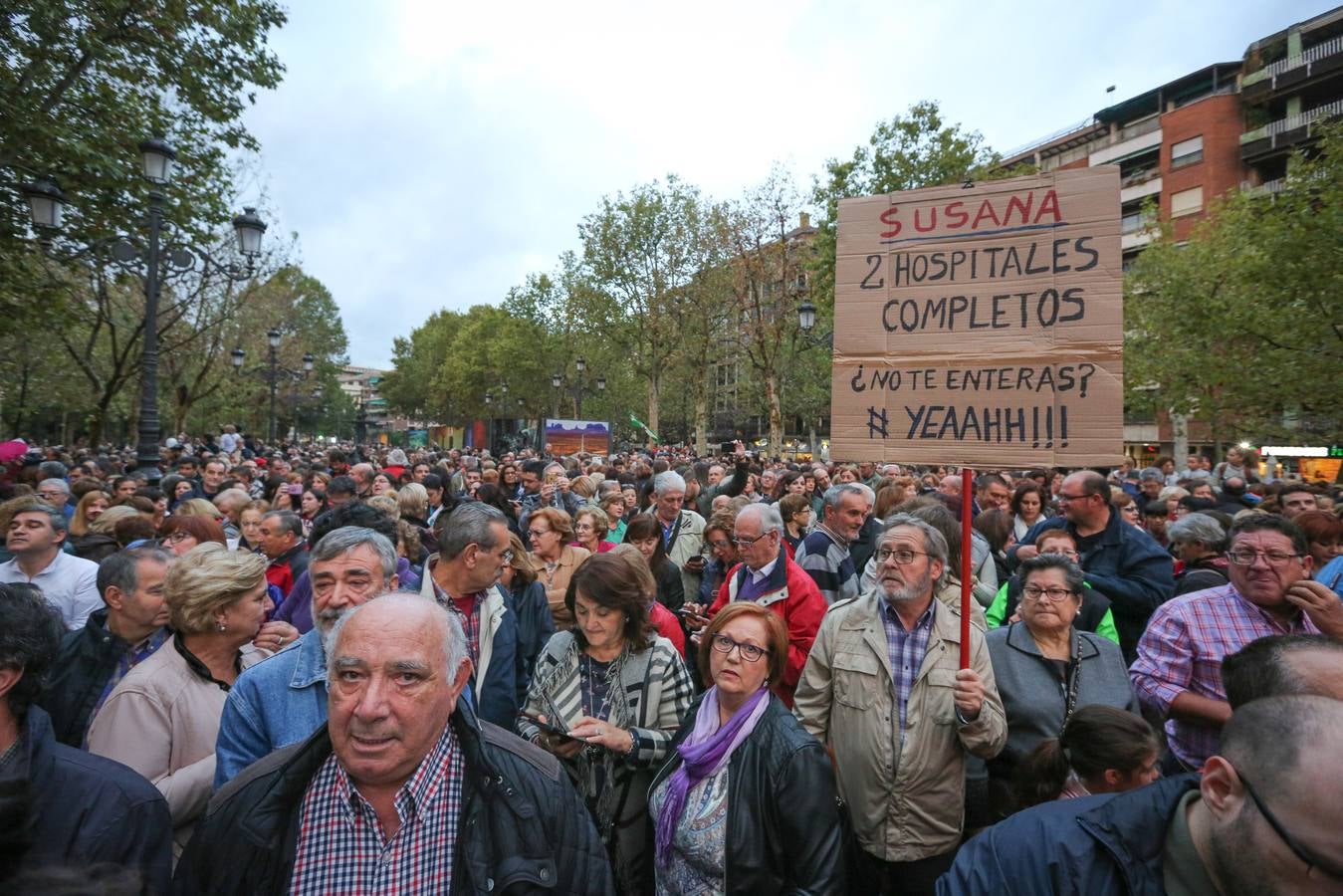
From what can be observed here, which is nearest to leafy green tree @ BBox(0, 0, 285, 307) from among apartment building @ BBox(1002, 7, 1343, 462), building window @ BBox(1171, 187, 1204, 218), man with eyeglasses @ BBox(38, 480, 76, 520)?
man with eyeglasses @ BBox(38, 480, 76, 520)

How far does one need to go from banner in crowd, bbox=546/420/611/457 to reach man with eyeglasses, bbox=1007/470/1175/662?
22072 millimetres

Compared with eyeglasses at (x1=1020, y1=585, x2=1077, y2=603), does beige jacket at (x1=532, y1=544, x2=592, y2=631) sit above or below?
below

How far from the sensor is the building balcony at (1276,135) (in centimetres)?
3331

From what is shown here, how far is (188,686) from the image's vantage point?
96.9 inches

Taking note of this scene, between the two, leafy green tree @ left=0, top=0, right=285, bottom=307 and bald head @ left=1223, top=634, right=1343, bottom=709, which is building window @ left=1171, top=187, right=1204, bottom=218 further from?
bald head @ left=1223, top=634, right=1343, bottom=709

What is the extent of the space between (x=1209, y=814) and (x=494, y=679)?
280 centimetres

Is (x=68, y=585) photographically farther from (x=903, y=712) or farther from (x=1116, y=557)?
(x=1116, y=557)

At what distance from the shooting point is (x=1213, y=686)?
2895mm

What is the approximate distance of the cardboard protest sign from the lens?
294cm

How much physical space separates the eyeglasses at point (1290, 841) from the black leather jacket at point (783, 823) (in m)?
1.26

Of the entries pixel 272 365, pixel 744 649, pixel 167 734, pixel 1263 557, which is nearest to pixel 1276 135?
pixel 1263 557

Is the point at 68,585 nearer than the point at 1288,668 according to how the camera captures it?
No

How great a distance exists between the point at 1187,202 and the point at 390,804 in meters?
48.2

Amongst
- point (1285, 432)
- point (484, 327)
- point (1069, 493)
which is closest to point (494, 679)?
point (1069, 493)
